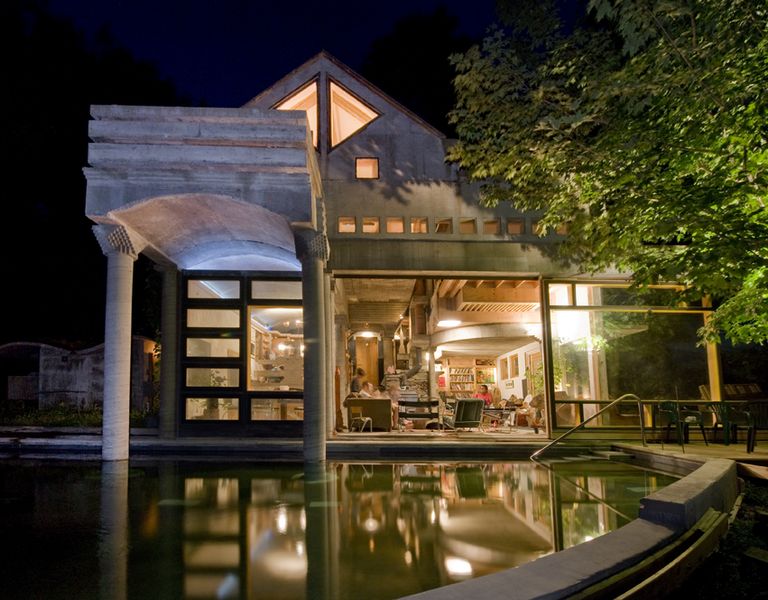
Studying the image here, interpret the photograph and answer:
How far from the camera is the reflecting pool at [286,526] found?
3889 millimetres

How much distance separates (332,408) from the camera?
13336 millimetres

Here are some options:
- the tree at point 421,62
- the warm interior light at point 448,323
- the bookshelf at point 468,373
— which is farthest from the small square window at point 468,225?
the tree at point 421,62

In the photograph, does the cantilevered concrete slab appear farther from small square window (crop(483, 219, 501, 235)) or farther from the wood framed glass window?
small square window (crop(483, 219, 501, 235))

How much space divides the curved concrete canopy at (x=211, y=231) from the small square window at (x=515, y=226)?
16.2ft

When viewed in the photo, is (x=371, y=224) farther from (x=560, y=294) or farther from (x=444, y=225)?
(x=560, y=294)

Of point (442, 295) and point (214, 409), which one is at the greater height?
point (442, 295)

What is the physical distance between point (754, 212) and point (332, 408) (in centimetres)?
864

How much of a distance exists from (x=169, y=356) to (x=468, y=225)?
24.0 ft

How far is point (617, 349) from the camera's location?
15.1 metres

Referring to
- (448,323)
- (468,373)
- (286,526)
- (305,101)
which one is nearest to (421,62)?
(468,373)

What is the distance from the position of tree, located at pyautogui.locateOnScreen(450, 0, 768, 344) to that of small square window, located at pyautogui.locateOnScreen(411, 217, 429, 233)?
1547 mm

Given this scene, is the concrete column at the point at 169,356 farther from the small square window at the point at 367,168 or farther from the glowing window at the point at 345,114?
the glowing window at the point at 345,114

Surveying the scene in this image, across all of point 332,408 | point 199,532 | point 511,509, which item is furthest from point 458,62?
point 199,532

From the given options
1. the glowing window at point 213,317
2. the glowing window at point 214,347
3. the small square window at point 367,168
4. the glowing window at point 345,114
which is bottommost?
the glowing window at point 214,347
